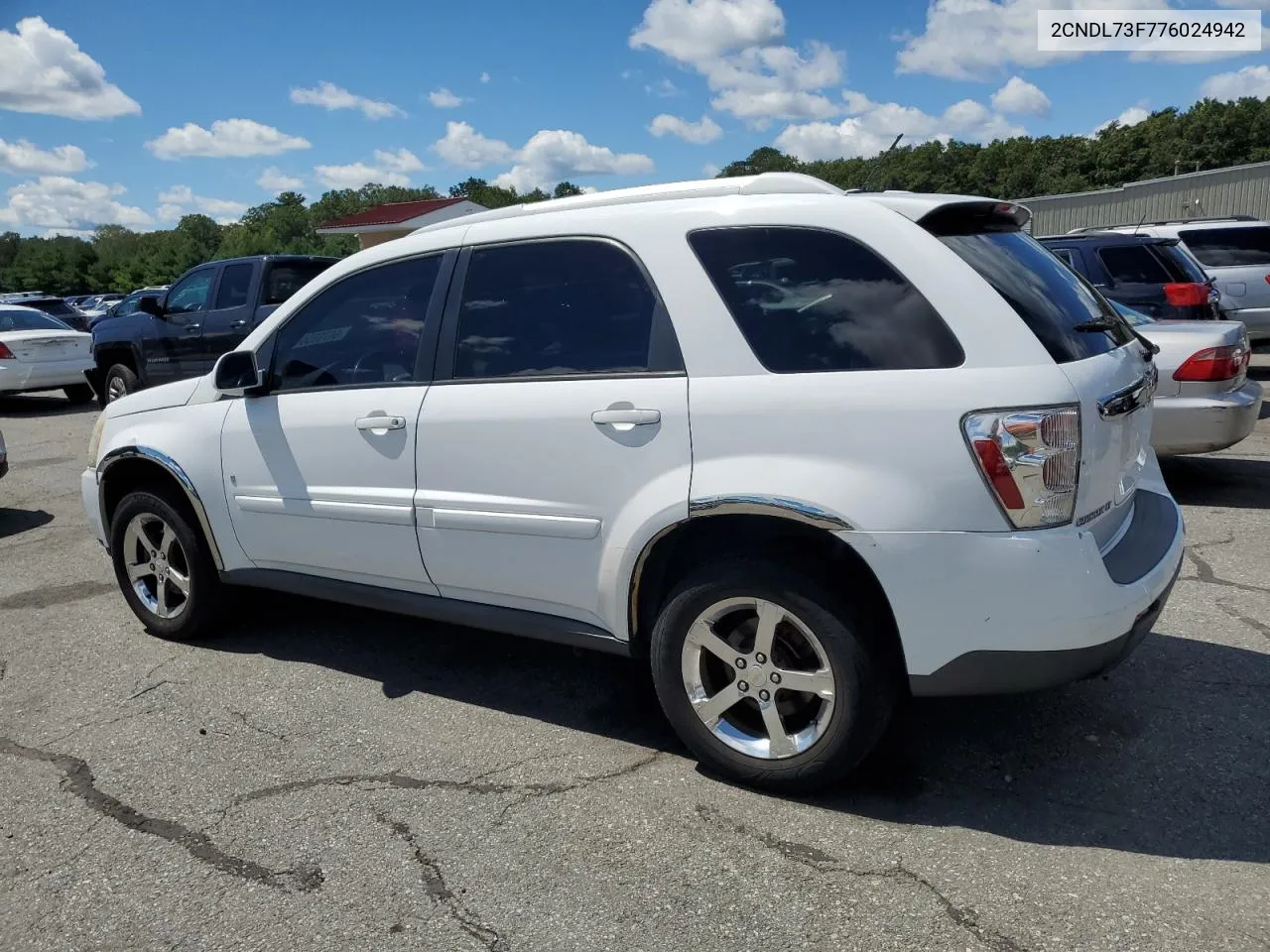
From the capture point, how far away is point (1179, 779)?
3230 millimetres

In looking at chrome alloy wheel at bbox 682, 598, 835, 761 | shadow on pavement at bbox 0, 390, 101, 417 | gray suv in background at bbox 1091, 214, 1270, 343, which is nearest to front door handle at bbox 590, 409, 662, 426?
chrome alloy wheel at bbox 682, 598, 835, 761

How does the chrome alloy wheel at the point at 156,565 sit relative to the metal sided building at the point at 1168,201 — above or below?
below

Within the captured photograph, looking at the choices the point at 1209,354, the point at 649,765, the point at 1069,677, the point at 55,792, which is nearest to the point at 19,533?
the point at 55,792

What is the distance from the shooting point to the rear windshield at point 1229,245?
1261 cm

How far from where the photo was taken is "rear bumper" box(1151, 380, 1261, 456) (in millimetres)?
6480

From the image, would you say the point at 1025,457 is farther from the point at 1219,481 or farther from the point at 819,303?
the point at 1219,481

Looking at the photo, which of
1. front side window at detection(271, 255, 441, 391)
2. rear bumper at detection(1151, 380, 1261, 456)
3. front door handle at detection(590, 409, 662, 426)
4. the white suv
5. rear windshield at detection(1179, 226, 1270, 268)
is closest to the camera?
the white suv

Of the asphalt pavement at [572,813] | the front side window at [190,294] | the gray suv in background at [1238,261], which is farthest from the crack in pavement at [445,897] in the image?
the gray suv in background at [1238,261]

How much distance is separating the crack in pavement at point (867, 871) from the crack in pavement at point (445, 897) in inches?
30.6

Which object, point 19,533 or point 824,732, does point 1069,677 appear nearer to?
point 824,732

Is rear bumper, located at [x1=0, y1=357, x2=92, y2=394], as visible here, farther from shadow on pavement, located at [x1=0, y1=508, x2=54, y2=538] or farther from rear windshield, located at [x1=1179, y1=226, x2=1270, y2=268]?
rear windshield, located at [x1=1179, y1=226, x2=1270, y2=268]

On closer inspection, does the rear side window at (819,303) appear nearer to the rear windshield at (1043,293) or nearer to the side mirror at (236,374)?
the rear windshield at (1043,293)

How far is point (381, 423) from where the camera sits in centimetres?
385

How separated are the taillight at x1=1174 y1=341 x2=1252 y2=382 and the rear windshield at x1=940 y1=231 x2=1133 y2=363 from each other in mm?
3522
